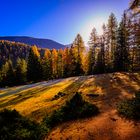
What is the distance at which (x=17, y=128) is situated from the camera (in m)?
9.89

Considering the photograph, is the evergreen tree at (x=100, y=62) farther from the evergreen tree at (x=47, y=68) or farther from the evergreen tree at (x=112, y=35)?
the evergreen tree at (x=47, y=68)

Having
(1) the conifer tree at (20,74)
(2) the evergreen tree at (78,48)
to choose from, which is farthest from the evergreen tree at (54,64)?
(2) the evergreen tree at (78,48)

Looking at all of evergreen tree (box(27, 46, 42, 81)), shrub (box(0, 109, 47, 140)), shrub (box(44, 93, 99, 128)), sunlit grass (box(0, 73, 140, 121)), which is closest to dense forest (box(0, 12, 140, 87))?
evergreen tree (box(27, 46, 42, 81))

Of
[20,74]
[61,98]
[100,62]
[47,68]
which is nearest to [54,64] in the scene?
[47,68]

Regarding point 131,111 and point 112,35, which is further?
point 112,35

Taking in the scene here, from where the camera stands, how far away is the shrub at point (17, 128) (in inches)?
362

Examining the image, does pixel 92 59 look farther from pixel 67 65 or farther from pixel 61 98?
pixel 61 98

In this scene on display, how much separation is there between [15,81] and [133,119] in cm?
5805

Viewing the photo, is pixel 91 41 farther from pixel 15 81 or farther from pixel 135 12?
pixel 135 12

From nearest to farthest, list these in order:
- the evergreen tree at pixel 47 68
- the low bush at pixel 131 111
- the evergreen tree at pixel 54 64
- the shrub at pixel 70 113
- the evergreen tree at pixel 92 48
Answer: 1. the low bush at pixel 131 111
2. the shrub at pixel 70 113
3. the evergreen tree at pixel 92 48
4. the evergreen tree at pixel 47 68
5. the evergreen tree at pixel 54 64

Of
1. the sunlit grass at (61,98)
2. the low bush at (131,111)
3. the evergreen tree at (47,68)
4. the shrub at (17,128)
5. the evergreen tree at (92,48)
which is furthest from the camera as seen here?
the evergreen tree at (47,68)

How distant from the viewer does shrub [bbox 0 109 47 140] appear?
9.20 m

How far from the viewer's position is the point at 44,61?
73062 millimetres

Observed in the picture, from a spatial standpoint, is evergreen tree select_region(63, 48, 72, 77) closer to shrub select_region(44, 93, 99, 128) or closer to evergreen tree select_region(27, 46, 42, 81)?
evergreen tree select_region(27, 46, 42, 81)
